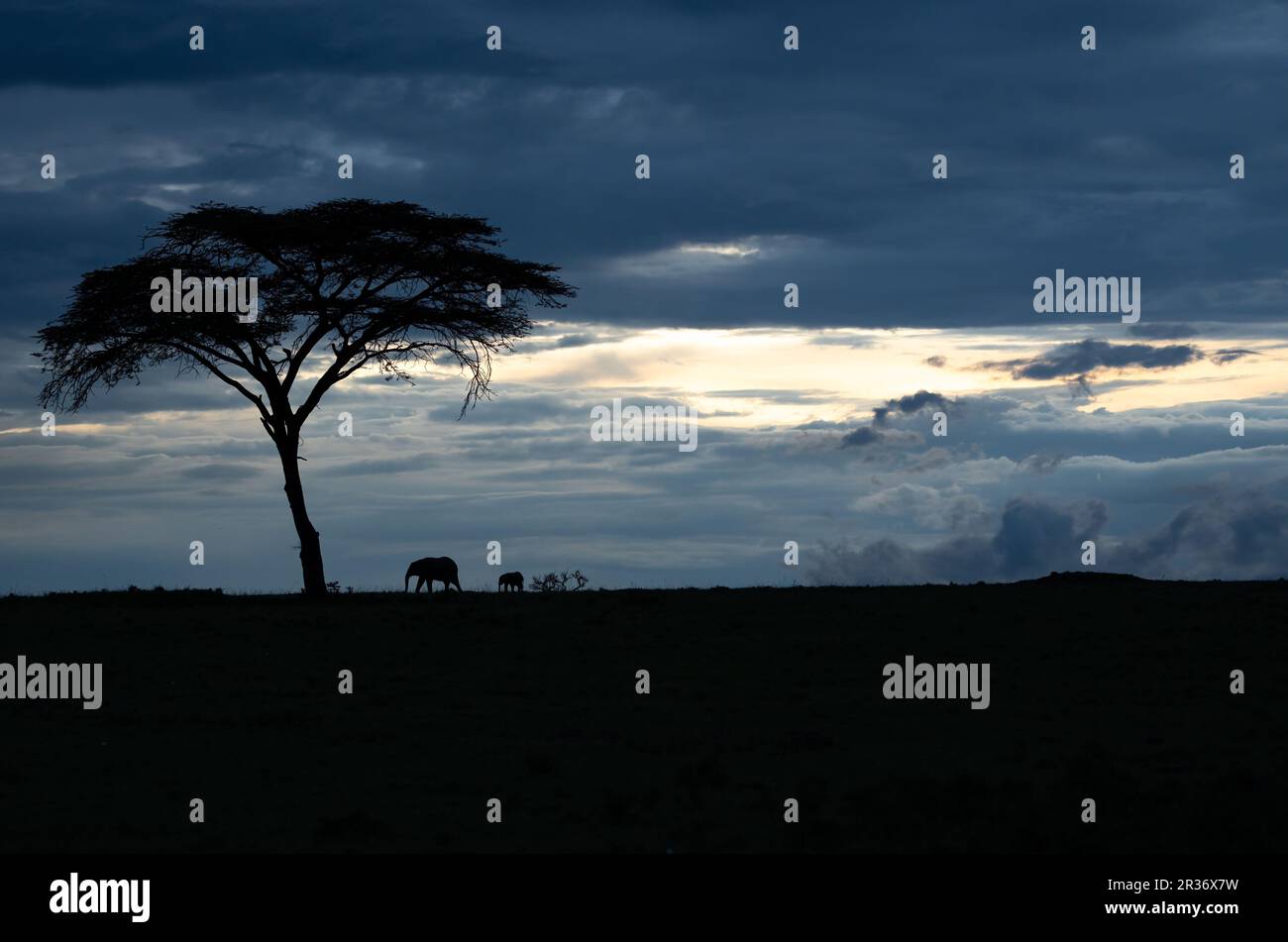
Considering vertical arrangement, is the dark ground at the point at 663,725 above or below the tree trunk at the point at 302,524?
below

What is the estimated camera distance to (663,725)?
23.0 metres

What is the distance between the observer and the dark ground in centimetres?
1642

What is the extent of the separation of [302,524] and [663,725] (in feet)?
74.0

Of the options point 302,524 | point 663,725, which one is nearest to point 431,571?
point 302,524

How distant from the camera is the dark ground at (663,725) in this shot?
16.4 metres

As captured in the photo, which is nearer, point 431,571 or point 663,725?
point 663,725

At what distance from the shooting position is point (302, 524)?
140ft

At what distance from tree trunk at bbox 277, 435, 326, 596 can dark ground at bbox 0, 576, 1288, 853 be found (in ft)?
12.3

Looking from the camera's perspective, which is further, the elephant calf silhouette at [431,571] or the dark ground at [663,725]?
the elephant calf silhouette at [431,571]

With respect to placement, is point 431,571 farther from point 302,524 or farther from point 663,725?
point 663,725

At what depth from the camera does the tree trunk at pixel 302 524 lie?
4262 cm

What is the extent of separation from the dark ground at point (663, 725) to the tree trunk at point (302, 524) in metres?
3.76
